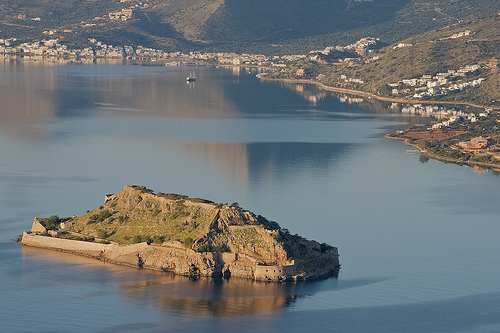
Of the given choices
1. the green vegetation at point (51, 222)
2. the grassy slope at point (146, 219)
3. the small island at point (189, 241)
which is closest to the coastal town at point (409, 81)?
the grassy slope at point (146, 219)

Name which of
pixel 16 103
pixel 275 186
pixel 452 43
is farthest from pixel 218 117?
pixel 452 43

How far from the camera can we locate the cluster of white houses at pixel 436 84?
12150 centimetres

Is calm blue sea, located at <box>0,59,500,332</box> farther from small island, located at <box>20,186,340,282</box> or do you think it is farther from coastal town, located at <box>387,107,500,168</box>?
coastal town, located at <box>387,107,500,168</box>

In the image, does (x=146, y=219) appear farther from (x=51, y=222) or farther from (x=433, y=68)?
(x=433, y=68)

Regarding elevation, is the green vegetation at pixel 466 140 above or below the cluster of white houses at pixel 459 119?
below

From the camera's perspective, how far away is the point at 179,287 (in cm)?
3709

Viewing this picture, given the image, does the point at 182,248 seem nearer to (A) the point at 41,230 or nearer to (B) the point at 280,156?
(A) the point at 41,230

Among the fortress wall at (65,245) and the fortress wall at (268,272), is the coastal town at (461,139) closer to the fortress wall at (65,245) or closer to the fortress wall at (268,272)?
the fortress wall at (268,272)

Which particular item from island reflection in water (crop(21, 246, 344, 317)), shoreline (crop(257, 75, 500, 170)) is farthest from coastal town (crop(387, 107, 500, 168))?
island reflection in water (crop(21, 246, 344, 317))

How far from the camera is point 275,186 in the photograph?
5747 centimetres

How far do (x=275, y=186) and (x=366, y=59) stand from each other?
9571 cm

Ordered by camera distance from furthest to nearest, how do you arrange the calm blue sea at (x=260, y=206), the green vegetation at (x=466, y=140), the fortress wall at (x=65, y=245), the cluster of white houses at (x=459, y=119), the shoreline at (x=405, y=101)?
the cluster of white houses at (x=459, y=119)
the green vegetation at (x=466, y=140)
the shoreline at (x=405, y=101)
the fortress wall at (x=65, y=245)
the calm blue sea at (x=260, y=206)

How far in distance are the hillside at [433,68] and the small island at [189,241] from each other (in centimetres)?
7373

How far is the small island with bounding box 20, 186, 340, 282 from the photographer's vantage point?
38094 mm
